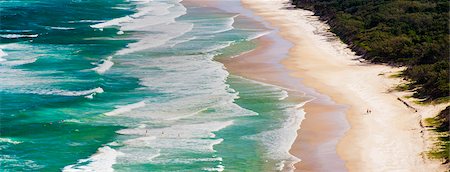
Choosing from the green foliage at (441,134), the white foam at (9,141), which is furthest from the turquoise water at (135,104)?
the green foliage at (441,134)

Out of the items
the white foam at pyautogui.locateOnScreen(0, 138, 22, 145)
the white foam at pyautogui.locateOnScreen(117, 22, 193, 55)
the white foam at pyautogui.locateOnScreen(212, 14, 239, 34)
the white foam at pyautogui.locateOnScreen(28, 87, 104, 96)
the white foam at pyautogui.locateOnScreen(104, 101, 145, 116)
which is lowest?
the white foam at pyautogui.locateOnScreen(212, 14, 239, 34)

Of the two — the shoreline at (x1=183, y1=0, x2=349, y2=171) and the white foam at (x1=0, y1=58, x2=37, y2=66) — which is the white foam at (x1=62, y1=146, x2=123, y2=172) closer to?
the shoreline at (x1=183, y1=0, x2=349, y2=171)

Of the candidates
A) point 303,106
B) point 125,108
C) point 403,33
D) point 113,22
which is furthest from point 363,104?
point 113,22

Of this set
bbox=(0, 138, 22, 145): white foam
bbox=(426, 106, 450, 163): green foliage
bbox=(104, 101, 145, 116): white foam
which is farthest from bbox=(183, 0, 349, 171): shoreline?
bbox=(0, 138, 22, 145): white foam

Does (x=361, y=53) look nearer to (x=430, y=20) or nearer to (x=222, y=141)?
(x=430, y=20)

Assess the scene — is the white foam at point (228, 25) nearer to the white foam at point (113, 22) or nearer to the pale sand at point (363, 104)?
the pale sand at point (363, 104)

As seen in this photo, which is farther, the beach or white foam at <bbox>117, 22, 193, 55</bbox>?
white foam at <bbox>117, 22, 193, 55</bbox>

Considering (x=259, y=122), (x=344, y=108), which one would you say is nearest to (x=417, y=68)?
(x=344, y=108)
